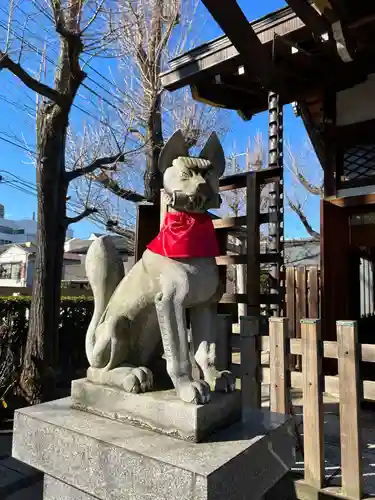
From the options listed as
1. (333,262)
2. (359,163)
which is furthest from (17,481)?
(359,163)

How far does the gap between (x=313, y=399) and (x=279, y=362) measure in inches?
12.7

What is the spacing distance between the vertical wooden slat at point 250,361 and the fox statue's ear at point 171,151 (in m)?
1.40

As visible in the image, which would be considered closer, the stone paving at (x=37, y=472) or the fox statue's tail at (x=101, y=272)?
the fox statue's tail at (x=101, y=272)

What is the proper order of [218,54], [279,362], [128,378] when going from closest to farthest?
[128,378] < [279,362] < [218,54]

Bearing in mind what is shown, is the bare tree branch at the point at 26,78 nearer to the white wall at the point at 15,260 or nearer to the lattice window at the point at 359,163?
the lattice window at the point at 359,163

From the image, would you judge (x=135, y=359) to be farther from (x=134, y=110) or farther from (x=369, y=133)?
(x=134, y=110)

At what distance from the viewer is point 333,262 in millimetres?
4707

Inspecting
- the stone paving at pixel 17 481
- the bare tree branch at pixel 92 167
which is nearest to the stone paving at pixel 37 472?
the stone paving at pixel 17 481

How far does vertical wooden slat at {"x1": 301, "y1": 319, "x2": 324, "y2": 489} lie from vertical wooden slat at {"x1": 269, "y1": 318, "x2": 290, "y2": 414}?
0.53ft

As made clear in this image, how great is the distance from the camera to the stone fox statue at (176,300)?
182cm

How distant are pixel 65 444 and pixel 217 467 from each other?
0.79 meters

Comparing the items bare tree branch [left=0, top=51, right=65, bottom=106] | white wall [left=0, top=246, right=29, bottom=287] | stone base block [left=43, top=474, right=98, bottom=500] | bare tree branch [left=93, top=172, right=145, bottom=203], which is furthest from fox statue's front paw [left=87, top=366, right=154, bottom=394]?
white wall [left=0, top=246, right=29, bottom=287]

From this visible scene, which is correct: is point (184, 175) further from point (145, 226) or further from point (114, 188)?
point (114, 188)

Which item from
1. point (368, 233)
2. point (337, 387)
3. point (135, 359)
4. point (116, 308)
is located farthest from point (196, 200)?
point (368, 233)
